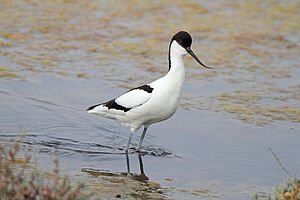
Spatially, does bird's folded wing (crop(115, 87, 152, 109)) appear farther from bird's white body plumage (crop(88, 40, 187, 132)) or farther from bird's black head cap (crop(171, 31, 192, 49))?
bird's black head cap (crop(171, 31, 192, 49))

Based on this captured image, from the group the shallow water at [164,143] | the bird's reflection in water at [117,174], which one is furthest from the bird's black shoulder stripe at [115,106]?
the bird's reflection in water at [117,174]

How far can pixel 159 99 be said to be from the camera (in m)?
5.96

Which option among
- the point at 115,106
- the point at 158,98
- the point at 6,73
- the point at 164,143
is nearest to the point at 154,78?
the point at 6,73

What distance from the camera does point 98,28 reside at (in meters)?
10.9

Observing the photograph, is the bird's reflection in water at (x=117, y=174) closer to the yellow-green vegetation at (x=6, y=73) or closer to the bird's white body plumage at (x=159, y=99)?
the bird's white body plumage at (x=159, y=99)

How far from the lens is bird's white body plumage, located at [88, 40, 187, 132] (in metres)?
5.98

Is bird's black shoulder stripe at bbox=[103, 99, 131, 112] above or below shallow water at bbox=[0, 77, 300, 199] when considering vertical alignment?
above

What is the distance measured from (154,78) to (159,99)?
2821 millimetres

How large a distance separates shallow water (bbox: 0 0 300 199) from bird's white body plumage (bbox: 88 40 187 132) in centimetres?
40

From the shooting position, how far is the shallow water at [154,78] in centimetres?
579

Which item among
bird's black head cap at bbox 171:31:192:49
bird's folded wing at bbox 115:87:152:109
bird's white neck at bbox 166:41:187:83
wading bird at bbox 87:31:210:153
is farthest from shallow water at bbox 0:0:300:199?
bird's black head cap at bbox 171:31:192:49

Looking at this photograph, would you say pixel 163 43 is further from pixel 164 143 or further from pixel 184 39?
pixel 184 39

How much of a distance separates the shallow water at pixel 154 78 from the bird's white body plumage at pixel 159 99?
40 centimetres

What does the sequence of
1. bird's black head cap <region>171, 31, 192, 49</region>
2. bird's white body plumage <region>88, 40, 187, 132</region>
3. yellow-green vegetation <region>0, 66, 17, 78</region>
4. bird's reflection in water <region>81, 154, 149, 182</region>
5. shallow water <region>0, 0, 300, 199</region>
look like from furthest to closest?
yellow-green vegetation <region>0, 66, 17, 78</region> < bird's black head cap <region>171, 31, 192, 49</region> < bird's white body plumage <region>88, 40, 187, 132</region> < shallow water <region>0, 0, 300, 199</region> < bird's reflection in water <region>81, 154, 149, 182</region>
